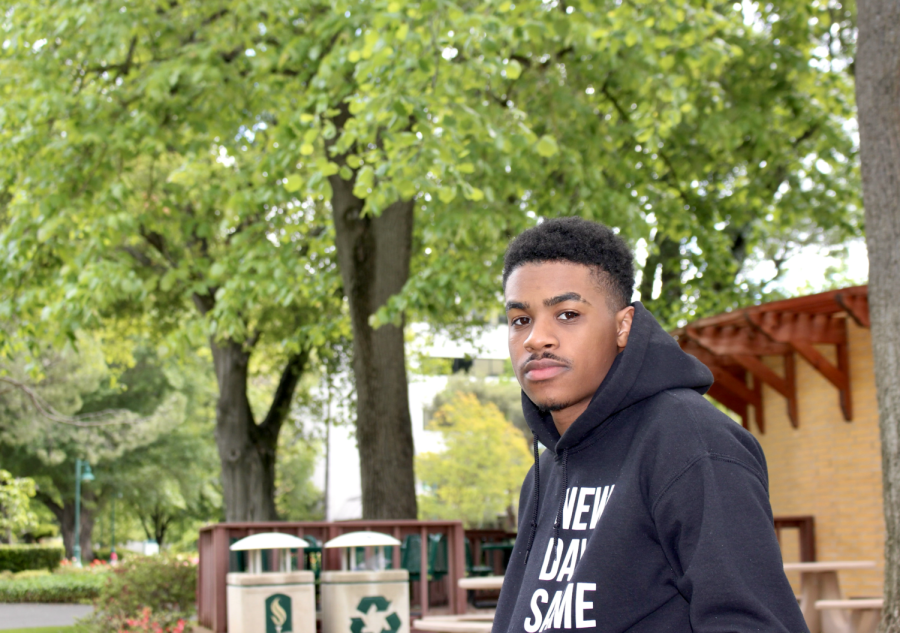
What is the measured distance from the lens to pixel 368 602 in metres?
10.2

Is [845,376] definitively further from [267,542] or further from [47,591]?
[47,591]

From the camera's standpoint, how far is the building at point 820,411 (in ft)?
36.9

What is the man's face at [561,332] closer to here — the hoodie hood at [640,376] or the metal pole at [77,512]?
the hoodie hood at [640,376]

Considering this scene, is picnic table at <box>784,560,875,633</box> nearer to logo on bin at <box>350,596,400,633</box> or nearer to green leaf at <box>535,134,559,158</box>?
logo on bin at <box>350,596,400,633</box>

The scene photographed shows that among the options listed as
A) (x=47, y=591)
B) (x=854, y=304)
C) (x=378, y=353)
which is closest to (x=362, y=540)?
(x=378, y=353)

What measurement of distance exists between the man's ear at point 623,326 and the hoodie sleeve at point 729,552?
404mm

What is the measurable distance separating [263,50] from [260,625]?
22.3 feet

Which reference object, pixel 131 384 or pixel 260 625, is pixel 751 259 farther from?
pixel 131 384

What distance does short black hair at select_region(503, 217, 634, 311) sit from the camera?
1966 mm

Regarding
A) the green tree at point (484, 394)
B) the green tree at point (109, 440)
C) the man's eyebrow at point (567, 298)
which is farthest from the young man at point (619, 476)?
the green tree at point (484, 394)

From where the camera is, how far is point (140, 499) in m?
44.9

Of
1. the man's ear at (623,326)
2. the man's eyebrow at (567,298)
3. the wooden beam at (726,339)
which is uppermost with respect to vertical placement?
the wooden beam at (726,339)

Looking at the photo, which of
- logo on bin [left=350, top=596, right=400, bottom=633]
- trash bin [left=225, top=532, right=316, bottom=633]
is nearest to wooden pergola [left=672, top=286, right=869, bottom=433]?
logo on bin [left=350, top=596, right=400, bottom=633]

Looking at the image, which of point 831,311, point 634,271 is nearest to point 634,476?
point 634,271
